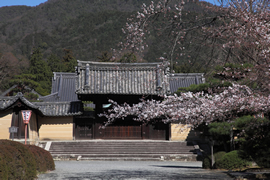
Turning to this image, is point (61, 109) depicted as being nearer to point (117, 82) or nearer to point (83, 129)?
point (83, 129)

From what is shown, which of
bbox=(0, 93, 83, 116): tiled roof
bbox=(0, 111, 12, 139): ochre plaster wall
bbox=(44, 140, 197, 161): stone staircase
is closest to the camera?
bbox=(44, 140, 197, 161): stone staircase

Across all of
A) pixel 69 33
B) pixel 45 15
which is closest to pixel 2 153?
pixel 69 33

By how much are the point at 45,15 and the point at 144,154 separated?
9503 cm

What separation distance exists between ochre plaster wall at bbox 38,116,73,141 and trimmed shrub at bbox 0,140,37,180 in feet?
44.0

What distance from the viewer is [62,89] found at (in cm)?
3012

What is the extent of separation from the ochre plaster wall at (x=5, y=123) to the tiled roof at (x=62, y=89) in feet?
28.5

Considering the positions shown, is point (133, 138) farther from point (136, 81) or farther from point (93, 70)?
point (93, 70)

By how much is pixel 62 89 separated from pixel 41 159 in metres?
20.3

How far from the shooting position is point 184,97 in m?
9.19

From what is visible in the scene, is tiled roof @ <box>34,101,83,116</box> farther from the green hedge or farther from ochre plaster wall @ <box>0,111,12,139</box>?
the green hedge

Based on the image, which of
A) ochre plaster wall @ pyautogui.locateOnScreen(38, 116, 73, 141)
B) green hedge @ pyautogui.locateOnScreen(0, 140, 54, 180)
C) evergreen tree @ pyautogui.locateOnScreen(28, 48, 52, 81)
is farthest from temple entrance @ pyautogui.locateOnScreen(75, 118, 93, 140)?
evergreen tree @ pyautogui.locateOnScreen(28, 48, 52, 81)

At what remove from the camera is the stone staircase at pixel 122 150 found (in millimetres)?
18250

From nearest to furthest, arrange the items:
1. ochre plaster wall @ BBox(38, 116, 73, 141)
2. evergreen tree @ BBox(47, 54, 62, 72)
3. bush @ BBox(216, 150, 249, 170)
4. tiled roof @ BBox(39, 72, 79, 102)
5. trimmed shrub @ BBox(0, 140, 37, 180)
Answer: trimmed shrub @ BBox(0, 140, 37, 180) → bush @ BBox(216, 150, 249, 170) → ochre plaster wall @ BBox(38, 116, 73, 141) → tiled roof @ BBox(39, 72, 79, 102) → evergreen tree @ BBox(47, 54, 62, 72)

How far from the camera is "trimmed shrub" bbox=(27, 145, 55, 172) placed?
32.0 ft
